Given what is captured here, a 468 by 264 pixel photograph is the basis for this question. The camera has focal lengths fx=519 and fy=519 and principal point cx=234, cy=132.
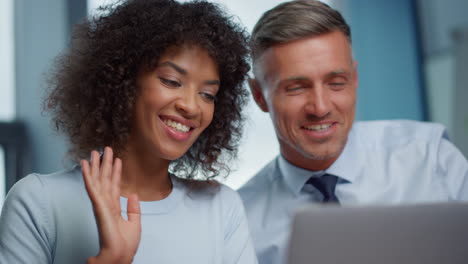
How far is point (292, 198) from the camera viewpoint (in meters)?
1.91

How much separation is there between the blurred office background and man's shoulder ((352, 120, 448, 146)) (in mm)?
163

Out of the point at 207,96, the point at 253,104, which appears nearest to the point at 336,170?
the point at 207,96

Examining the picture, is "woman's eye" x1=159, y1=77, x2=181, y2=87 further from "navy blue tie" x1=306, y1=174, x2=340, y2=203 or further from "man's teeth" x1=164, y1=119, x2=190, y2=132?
"navy blue tie" x1=306, y1=174, x2=340, y2=203

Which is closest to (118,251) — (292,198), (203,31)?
(203,31)

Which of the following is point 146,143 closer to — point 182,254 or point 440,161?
point 182,254

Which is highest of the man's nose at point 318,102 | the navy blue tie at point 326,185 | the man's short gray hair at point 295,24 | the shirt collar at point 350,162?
the man's short gray hair at point 295,24

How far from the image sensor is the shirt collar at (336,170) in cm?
191

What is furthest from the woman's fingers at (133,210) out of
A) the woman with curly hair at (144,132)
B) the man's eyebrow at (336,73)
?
the man's eyebrow at (336,73)

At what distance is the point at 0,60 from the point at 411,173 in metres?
2.14

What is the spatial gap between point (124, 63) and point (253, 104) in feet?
5.34

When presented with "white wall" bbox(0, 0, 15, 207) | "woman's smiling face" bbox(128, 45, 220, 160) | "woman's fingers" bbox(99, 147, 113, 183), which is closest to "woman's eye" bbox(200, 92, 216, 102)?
"woman's smiling face" bbox(128, 45, 220, 160)

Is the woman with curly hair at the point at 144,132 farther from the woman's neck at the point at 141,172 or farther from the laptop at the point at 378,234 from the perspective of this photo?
the laptop at the point at 378,234

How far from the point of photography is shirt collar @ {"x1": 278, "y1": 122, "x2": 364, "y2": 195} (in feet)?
6.27

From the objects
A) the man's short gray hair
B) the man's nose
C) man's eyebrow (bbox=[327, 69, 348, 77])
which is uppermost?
the man's short gray hair
